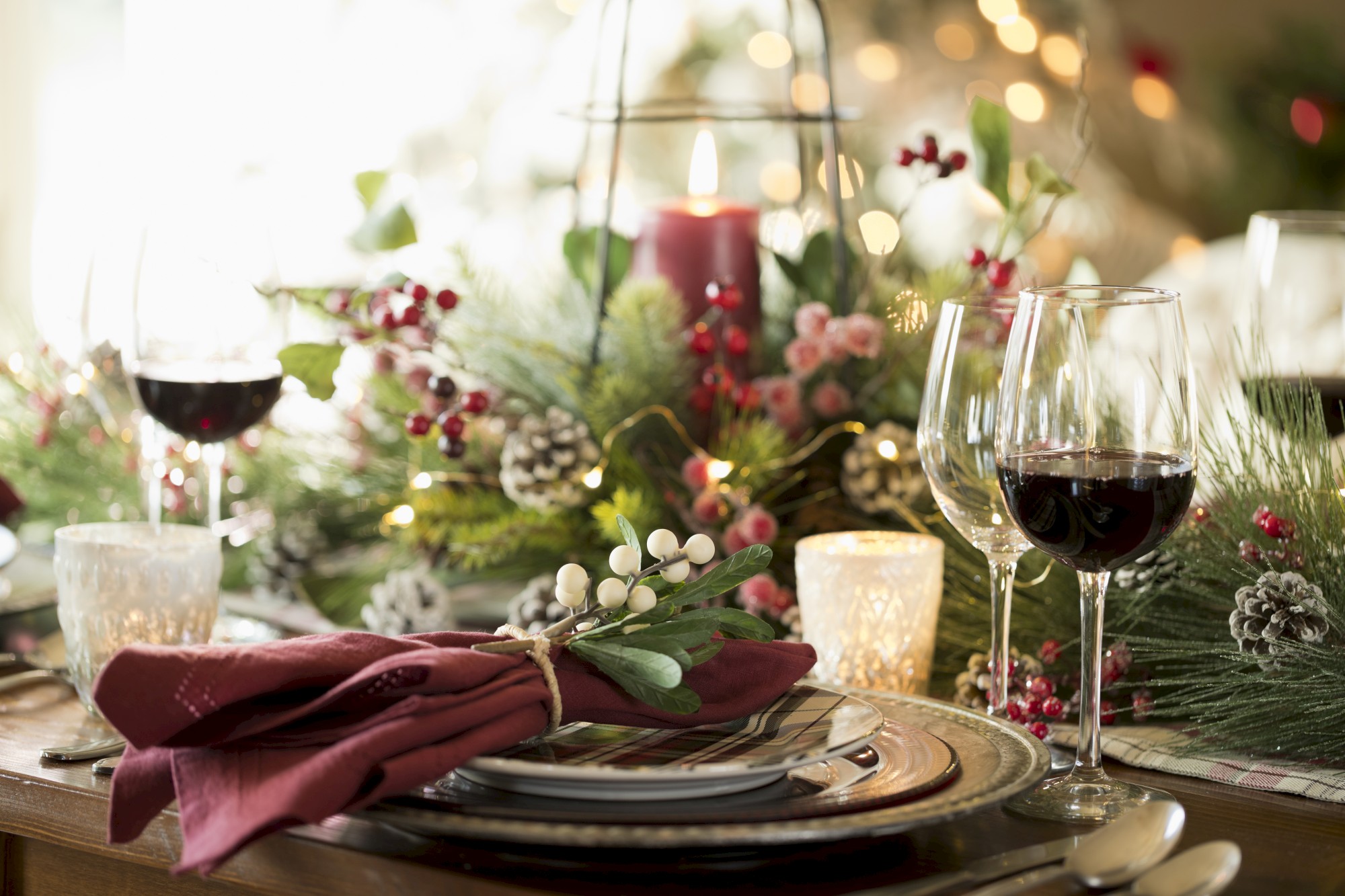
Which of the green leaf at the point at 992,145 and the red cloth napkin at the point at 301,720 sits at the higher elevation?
the green leaf at the point at 992,145

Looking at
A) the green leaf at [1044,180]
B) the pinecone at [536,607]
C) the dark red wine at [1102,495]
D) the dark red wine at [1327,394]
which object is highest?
the green leaf at [1044,180]

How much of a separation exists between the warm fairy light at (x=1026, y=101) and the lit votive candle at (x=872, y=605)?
2279 mm

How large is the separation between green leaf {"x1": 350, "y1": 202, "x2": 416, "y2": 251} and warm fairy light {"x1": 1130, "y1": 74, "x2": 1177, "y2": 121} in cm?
240

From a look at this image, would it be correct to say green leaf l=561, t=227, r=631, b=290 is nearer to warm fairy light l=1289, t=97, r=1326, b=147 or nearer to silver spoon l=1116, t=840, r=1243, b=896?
silver spoon l=1116, t=840, r=1243, b=896

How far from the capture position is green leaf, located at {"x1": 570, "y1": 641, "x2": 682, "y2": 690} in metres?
0.61

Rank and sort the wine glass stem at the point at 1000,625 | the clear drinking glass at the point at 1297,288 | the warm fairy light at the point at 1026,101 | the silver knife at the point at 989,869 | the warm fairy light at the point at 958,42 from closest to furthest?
the silver knife at the point at 989,869
the wine glass stem at the point at 1000,625
the clear drinking glass at the point at 1297,288
the warm fairy light at the point at 1026,101
the warm fairy light at the point at 958,42

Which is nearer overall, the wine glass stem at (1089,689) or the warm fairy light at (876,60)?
the wine glass stem at (1089,689)

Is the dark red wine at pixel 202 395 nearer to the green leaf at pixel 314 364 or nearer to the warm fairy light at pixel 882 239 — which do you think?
the green leaf at pixel 314 364

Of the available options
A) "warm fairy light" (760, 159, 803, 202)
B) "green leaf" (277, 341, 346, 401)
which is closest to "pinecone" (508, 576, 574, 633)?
"green leaf" (277, 341, 346, 401)

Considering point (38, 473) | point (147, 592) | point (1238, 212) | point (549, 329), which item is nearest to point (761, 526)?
point (549, 329)

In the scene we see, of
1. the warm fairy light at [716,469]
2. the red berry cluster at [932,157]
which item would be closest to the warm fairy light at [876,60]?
the red berry cluster at [932,157]

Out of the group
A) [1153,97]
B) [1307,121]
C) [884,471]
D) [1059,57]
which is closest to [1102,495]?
[884,471]

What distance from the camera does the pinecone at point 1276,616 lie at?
0.71m

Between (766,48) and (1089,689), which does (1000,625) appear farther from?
(766,48)
